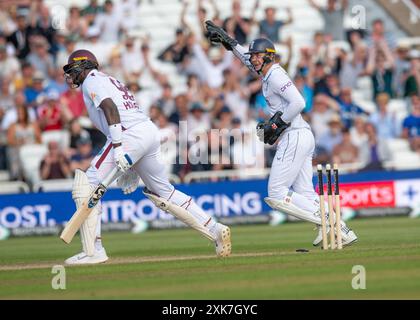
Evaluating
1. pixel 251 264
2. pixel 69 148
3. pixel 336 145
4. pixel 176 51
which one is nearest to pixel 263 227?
pixel 336 145

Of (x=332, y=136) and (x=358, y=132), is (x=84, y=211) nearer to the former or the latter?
(x=332, y=136)

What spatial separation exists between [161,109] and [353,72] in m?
3.97

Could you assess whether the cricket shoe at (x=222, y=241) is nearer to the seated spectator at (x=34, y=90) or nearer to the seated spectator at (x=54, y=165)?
the seated spectator at (x=54, y=165)

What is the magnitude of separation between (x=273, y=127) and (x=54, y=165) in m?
8.14

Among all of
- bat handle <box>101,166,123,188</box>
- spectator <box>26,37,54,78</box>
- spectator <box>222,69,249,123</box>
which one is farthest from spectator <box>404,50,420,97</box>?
bat handle <box>101,166,123,188</box>

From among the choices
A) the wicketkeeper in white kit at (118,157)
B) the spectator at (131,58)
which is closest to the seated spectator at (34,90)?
the spectator at (131,58)

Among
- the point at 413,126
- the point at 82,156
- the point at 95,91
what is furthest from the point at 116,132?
the point at 413,126

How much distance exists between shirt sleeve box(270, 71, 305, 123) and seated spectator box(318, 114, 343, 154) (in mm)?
7968

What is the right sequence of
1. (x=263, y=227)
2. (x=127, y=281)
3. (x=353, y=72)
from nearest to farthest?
1. (x=127, y=281)
2. (x=263, y=227)
3. (x=353, y=72)

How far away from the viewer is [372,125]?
20.4 m

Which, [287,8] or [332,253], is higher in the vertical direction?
[287,8]

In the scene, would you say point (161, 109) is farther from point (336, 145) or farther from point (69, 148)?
point (336, 145)

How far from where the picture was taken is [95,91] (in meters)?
11.7

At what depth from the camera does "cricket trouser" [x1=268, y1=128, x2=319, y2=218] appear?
12.3m
